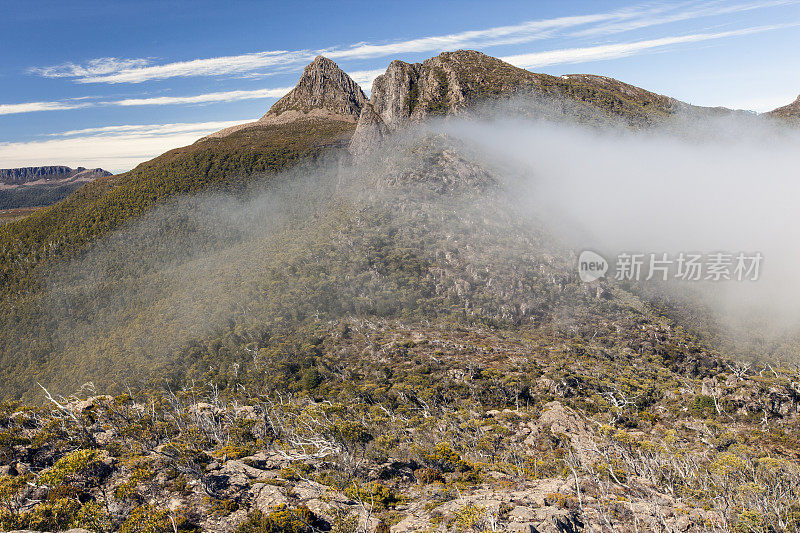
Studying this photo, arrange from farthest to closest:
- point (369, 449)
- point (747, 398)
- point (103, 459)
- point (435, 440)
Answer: point (747, 398) < point (435, 440) < point (369, 449) < point (103, 459)

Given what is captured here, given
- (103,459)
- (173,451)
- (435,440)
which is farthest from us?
(435,440)

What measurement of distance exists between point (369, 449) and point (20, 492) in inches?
1938

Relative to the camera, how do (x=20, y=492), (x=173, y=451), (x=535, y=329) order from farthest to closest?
(x=535, y=329) → (x=173, y=451) → (x=20, y=492)

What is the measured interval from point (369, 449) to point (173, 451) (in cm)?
3447

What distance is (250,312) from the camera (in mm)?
166250

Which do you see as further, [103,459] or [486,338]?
[486,338]

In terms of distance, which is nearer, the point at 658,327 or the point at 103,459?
the point at 103,459

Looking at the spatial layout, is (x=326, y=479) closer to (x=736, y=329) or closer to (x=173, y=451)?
(x=173, y=451)

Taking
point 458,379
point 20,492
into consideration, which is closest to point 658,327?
point 458,379

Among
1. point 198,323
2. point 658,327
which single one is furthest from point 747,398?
point 198,323

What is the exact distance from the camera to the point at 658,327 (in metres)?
164

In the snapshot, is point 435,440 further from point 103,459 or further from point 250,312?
point 250,312

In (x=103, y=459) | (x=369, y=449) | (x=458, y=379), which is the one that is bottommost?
(x=458, y=379)

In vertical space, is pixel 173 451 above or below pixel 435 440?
above
